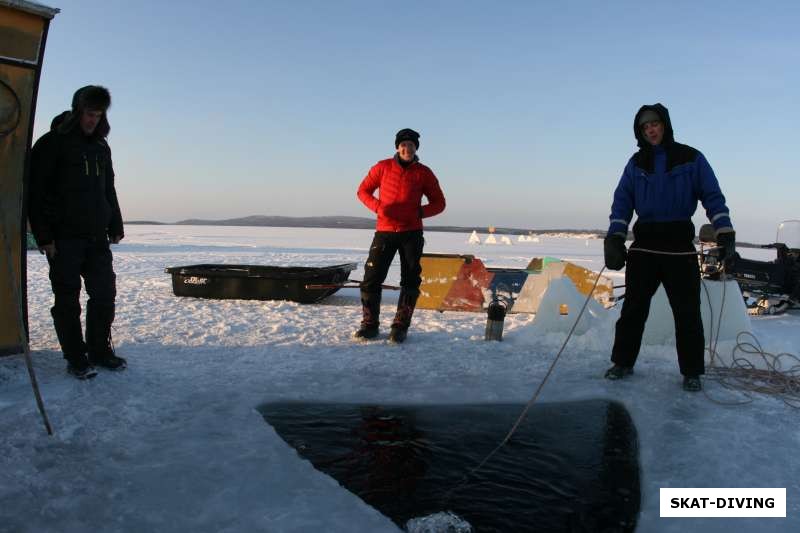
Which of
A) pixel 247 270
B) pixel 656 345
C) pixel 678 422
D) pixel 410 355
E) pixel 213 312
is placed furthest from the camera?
pixel 247 270

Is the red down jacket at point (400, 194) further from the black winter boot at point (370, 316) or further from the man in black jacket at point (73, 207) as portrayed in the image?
the man in black jacket at point (73, 207)

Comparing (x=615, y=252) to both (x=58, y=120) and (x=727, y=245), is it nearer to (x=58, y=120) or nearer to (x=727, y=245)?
(x=727, y=245)

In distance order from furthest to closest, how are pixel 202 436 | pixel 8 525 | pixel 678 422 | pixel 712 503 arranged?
pixel 678 422 < pixel 202 436 < pixel 712 503 < pixel 8 525

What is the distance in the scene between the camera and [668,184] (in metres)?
3.78

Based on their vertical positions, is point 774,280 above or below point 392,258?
above

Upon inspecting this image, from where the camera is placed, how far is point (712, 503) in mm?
2252

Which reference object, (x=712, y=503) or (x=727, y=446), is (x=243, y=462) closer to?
(x=712, y=503)

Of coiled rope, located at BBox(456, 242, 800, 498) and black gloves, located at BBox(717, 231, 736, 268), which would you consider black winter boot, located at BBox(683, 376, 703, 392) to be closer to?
coiled rope, located at BBox(456, 242, 800, 498)

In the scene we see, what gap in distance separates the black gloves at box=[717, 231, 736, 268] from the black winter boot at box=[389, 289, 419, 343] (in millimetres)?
2520

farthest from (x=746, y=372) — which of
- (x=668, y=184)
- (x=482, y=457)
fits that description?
(x=482, y=457)

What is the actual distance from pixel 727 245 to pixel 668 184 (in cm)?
55

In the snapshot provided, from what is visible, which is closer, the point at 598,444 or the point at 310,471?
the point at 310,471

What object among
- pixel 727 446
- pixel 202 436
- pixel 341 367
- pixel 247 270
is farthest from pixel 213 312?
pixel 727 446

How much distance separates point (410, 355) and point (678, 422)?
2077 mm
